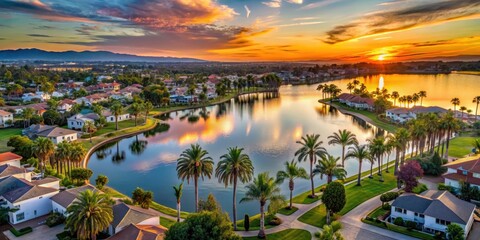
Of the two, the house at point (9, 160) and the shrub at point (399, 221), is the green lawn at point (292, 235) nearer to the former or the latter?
the shrub at point (399, 221)

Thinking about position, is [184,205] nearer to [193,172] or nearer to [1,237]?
[193,172]

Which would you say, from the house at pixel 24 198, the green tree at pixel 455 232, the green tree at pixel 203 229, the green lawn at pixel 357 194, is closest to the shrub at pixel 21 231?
the house at pixel 24 198

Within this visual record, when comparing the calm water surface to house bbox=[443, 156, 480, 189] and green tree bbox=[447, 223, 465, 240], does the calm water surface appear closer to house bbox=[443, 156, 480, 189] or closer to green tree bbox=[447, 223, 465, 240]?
house bbox=[443, 156, 480, 189]

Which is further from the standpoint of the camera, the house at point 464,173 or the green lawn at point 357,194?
the house at point 464,173

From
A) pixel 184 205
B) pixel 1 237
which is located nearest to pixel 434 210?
pixel 184 205

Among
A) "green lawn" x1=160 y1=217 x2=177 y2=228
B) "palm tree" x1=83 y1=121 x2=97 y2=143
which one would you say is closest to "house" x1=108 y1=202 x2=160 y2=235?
"green lawn" x1=160 y1=217 x2=177 y2=228
